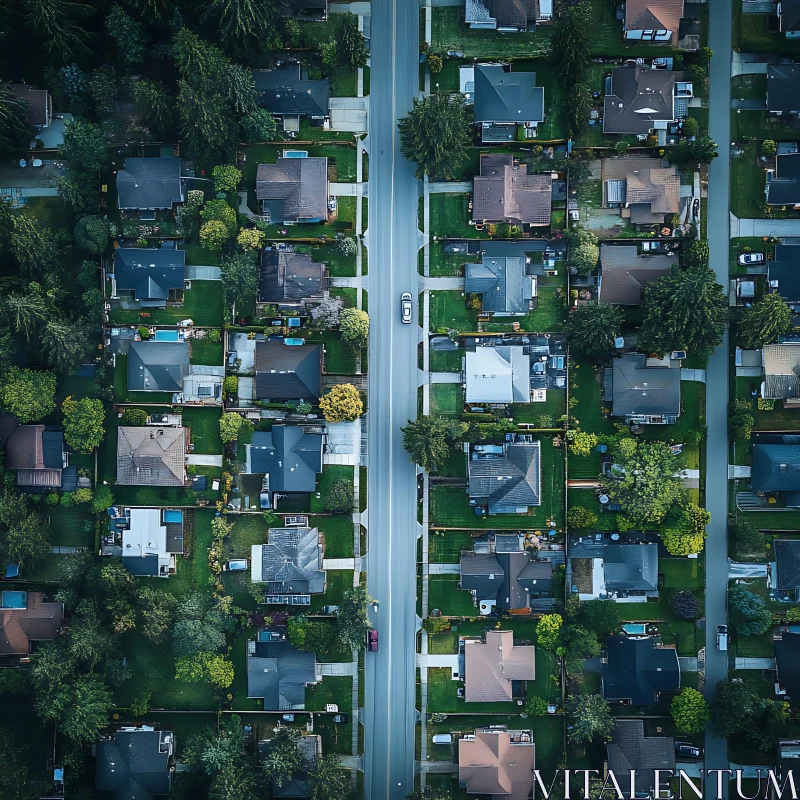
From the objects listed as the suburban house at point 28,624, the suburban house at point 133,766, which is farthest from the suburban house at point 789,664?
the suburban house at point 28,624

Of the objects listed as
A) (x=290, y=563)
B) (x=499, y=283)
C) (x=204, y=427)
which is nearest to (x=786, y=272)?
(x=499, y=283)

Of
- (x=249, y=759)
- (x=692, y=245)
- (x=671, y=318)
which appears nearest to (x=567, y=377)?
(x=671, y=318)

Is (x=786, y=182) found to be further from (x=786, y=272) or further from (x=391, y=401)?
(x=391, y=401)

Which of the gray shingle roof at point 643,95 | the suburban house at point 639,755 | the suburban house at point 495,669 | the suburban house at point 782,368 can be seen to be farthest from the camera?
the gray shingle roof at point 643,95

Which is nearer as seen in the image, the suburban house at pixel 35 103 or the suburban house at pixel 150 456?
the suburban house at pixel 150 456

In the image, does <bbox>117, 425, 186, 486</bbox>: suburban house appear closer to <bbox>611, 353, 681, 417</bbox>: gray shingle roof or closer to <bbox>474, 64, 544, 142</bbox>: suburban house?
<bbox>611, 353, 681, 417</bbox>: gray shingle roof

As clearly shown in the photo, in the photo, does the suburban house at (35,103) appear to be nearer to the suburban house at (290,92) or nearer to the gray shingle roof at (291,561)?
the suburban house at (290,92)

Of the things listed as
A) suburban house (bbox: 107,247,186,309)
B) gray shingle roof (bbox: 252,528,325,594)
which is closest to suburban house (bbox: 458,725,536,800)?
gray shingle roof (bbox: 252,528,325,594)
